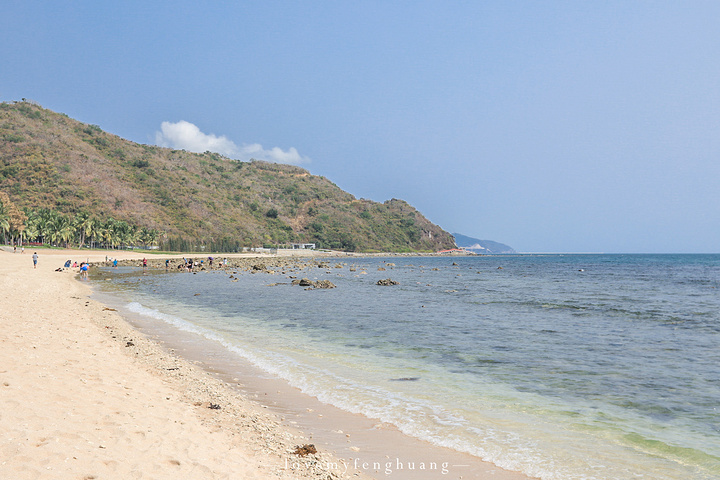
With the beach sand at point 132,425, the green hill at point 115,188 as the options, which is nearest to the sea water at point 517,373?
the beach sand at point 132,425

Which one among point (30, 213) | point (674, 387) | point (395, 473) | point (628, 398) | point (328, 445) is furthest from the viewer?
point (30, 213)

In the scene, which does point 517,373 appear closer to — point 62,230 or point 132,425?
point 132,425

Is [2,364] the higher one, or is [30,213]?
[30,213]

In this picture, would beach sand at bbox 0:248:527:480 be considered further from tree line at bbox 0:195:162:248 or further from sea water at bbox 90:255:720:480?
tree line at bbox 0:195:162:248

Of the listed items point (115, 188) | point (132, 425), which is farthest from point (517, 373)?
point (115, 188)

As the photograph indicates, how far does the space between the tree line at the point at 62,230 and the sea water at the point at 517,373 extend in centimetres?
7800

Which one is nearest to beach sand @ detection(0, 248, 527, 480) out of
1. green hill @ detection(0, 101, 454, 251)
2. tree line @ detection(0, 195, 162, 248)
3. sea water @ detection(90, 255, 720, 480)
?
sea water @ detection(90, 255, 720, 480)

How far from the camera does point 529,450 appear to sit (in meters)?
7.01

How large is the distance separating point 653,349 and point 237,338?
1514 centimetres

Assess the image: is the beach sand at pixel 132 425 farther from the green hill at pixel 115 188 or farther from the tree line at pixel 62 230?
the green hill at pixel 115 188

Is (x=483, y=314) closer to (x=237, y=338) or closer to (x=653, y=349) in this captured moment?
(x=653, y=349)

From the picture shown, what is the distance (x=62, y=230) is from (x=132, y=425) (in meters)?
105

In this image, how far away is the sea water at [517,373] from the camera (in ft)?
23.5

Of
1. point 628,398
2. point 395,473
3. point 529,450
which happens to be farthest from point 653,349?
point 395,473
